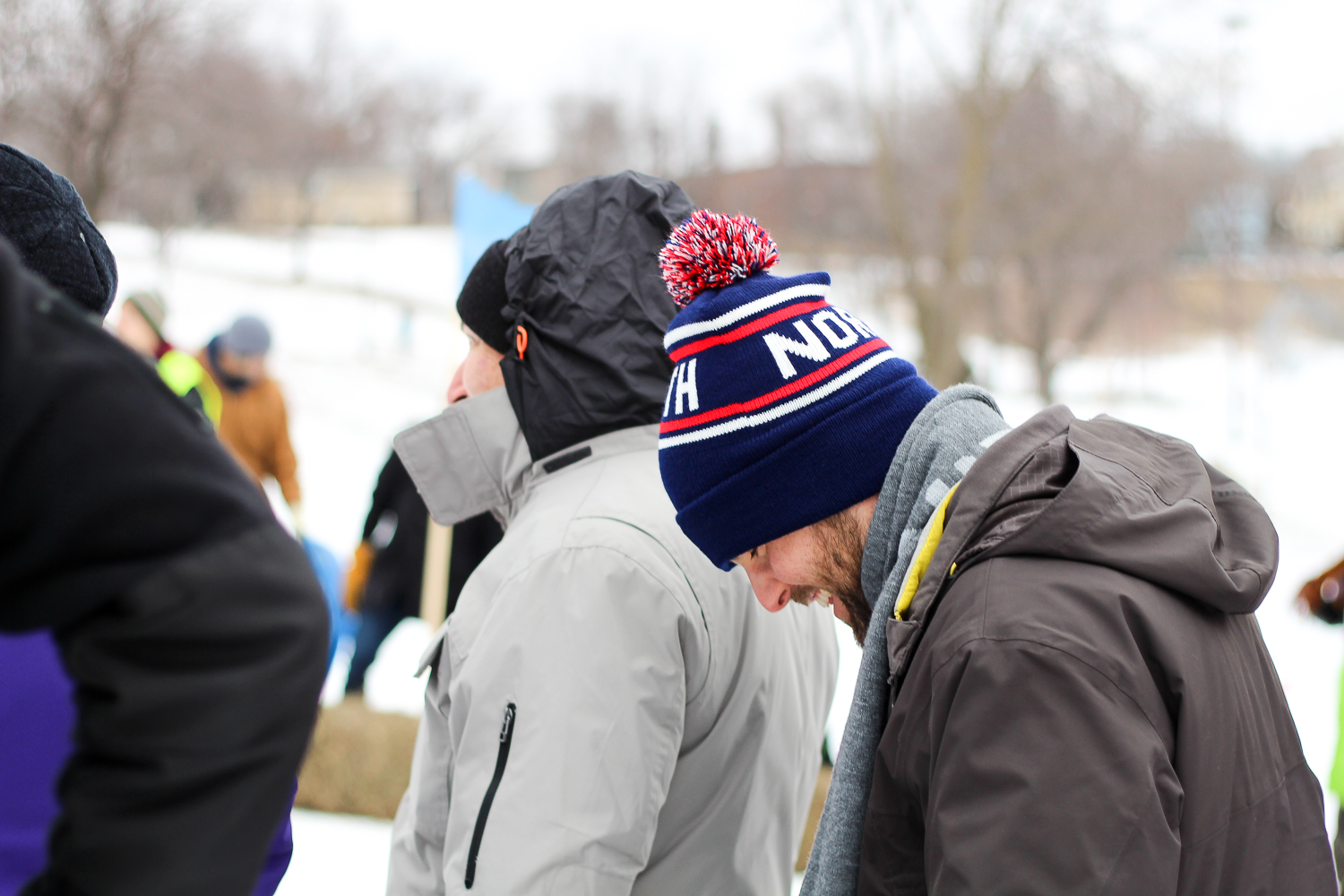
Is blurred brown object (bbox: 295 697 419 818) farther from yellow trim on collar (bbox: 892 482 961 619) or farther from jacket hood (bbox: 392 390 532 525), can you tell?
yellow trim on collar (bbox: 892 482 961 619)

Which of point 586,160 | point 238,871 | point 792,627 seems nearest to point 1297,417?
point 586,160

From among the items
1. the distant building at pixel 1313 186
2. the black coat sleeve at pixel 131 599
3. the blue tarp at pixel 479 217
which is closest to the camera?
the black coat sleeve at pixel 131 599

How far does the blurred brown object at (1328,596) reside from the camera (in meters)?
3.49

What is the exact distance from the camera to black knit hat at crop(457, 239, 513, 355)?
1927 millimetres

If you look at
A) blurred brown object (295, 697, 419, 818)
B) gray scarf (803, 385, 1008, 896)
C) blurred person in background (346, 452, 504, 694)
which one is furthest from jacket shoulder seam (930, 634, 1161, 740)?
blurred person in background (346, 452, 504, 694)

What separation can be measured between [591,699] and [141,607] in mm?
812

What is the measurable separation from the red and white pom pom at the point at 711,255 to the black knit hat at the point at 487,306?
545 mm

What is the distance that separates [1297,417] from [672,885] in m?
21.9

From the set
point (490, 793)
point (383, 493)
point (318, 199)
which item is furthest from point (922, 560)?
point (318, 199)

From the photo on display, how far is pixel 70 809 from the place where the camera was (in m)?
0.70

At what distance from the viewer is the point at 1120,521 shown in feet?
3.46

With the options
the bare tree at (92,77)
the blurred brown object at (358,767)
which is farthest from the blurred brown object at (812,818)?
the bare tree at (92,77)

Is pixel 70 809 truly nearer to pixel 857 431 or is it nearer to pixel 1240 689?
pixel 857 431

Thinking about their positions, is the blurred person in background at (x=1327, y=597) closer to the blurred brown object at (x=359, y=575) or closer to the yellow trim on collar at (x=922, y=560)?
the yellow trim on collar at (x=922, y=560)
